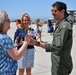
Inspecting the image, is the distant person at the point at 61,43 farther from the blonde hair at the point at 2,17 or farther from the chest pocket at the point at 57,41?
the blonde hair at the point at 2,17

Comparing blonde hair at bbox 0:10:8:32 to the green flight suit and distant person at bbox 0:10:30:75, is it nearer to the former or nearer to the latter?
distant person at bbox 0:10:30:75

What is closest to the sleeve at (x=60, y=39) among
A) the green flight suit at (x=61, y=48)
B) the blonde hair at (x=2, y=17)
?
the green flight suit at (x=61, y=48)

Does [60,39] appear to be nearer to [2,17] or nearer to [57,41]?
A: [57,41]

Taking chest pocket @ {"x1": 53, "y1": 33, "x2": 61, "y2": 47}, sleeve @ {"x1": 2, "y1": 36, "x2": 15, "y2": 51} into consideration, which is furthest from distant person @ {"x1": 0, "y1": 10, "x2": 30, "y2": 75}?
chest pocket @ {"x1": 53, "y1": 33, "x2": 61, "y2": 47}

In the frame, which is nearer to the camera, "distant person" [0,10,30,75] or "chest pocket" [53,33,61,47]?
"distant person" [0,10,30,75]

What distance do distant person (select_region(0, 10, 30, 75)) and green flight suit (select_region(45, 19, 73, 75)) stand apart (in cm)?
42

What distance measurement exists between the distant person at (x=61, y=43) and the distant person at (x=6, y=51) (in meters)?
0.42

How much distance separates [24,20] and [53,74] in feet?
7.62

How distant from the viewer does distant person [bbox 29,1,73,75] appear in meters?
3.83

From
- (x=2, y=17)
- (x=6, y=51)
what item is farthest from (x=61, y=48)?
(x=2, y=17)

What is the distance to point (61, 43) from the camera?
380 cm

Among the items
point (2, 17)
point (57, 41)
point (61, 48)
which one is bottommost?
point (61, 48)

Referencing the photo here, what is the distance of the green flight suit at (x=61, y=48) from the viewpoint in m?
3.83

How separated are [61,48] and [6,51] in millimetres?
789
